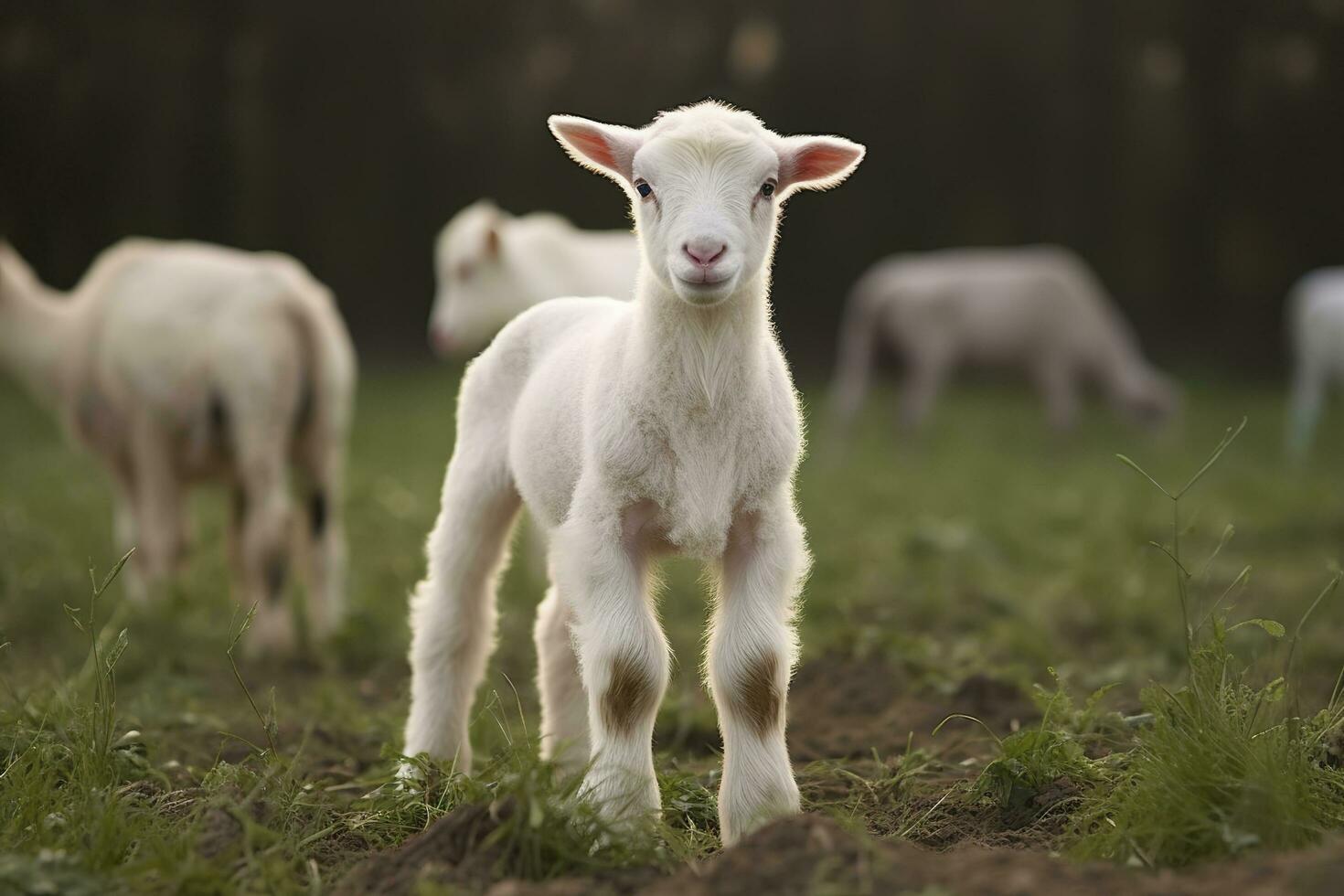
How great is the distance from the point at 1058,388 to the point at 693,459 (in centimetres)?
1463

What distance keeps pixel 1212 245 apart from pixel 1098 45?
3732mm

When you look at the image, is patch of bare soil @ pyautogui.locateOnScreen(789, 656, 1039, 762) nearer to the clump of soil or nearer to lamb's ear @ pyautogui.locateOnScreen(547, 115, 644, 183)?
the clump of soil

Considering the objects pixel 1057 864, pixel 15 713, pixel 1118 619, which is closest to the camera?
pixel 1057 864

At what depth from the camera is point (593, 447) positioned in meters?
3.51

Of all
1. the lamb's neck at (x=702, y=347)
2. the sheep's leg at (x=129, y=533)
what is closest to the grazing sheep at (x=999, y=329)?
the sheep's leg at (x=129, y=533)

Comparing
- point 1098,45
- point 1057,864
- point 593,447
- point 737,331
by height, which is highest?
point 1098,45

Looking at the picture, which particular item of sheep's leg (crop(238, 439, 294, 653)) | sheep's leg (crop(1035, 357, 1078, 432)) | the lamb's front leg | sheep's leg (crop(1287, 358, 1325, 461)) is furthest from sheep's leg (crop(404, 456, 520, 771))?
sheep's leg (crop(1035, 357, 1078, 432))

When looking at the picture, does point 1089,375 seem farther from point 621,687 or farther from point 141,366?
point 621,687

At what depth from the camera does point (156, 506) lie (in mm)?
7238

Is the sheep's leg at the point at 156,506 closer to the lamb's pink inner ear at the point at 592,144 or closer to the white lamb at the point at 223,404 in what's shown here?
the white lamb at the point at 223,404

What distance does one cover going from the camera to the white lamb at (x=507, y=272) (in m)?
8.62

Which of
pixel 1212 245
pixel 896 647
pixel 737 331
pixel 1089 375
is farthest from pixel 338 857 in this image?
pixel 1212 245

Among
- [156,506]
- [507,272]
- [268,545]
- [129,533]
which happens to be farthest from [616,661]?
[507,272]

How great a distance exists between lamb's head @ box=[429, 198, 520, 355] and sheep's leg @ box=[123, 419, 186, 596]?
83.5 inches
